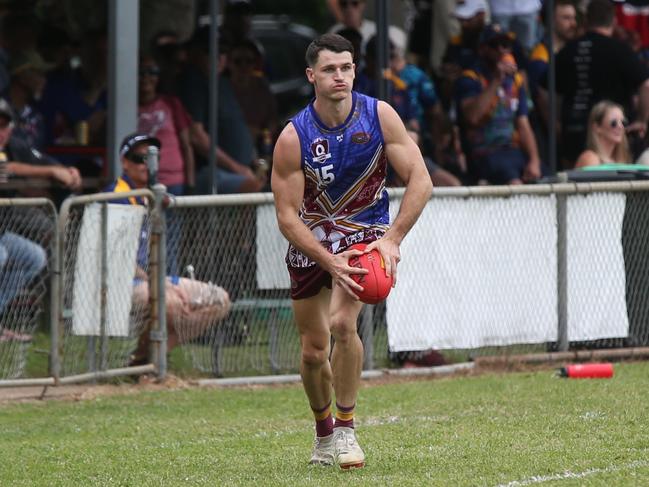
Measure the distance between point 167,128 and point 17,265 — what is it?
10.1 ft

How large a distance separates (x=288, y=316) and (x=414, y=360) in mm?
987

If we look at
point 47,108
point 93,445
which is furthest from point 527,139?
point 93,445

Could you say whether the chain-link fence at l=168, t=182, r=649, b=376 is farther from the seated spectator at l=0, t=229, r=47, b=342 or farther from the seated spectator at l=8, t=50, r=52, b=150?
the seated spectator at l=8, t=50, r=52, b=150

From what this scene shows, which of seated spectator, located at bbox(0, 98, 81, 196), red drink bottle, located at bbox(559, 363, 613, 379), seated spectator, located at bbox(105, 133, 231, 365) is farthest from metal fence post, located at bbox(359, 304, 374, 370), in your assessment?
seated spectator, located at bbox(0, 98, 81, 196)

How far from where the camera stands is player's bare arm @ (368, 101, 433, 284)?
6.97m

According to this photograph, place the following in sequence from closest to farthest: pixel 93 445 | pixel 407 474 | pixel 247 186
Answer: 1. pixel 407 474
2. pixel 93 445
3. pixel 247 186

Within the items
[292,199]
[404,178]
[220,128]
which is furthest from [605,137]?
[292,199]

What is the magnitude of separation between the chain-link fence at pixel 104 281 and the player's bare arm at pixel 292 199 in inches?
126

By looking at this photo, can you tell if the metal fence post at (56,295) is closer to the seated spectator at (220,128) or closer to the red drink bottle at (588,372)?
the seated spectator at (220,128)

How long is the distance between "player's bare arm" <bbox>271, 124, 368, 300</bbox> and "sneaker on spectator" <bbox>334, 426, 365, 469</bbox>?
71 cm

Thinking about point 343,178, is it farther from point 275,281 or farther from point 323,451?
point 275,281

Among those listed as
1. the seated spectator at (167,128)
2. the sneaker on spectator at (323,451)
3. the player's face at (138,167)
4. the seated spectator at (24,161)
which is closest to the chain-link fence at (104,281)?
the player's face at (138,167)

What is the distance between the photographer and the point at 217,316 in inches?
411

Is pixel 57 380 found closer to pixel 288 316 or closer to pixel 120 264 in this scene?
pixel 120 264
